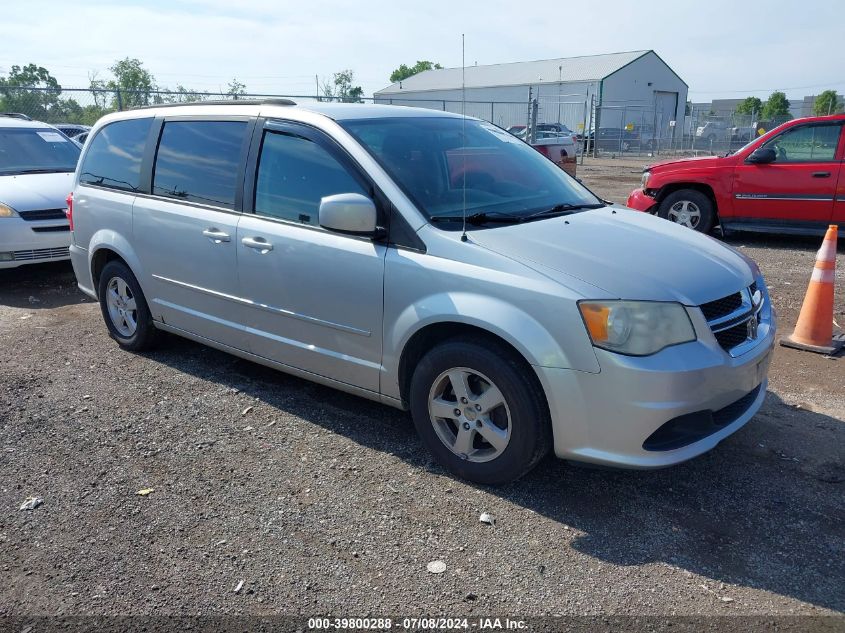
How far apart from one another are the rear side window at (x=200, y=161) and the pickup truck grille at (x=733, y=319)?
285 centimetres

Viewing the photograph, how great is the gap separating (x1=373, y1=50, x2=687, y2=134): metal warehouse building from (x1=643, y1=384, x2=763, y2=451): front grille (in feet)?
138

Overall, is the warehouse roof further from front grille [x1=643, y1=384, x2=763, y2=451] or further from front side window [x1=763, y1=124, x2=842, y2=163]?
front grille [x1=643, y1=384, x2=763, y2=451]

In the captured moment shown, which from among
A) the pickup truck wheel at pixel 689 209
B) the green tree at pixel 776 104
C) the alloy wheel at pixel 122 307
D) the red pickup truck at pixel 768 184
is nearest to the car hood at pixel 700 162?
the red pickup truck at pixel 768 184

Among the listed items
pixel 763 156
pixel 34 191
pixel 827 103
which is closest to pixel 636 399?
pixel 34 191

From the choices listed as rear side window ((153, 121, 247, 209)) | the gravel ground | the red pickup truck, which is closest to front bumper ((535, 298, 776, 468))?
the gravel ground

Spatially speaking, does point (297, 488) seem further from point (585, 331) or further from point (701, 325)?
point (701, 325)

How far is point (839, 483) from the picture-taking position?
11.6 ft

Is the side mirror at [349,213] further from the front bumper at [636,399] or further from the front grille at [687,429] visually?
the front grille at [687,429]

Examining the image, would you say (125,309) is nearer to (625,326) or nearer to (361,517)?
(361,517)

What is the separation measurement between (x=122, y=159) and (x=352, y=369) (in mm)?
2821

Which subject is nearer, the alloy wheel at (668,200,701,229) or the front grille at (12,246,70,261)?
the front grille at (12,246,70,261)

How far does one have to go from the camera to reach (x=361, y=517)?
3.30 m

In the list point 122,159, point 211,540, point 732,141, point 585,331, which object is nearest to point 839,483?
point 585,331

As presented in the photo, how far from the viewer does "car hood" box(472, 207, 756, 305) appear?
10.3 ft
